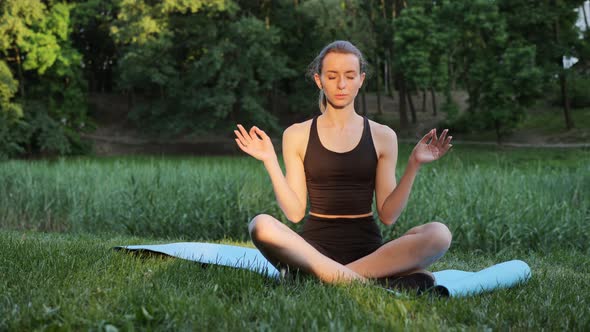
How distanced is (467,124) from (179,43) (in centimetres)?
1204

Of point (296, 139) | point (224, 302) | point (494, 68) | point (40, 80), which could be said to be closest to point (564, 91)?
point (494, 68)

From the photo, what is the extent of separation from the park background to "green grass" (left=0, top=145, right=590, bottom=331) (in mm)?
16

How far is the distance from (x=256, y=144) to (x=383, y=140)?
2.28 feet

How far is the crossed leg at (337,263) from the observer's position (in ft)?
9.89

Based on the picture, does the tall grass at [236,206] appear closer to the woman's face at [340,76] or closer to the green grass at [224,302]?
the green grass at [224,302]

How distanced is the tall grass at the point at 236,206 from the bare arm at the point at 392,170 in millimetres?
2656

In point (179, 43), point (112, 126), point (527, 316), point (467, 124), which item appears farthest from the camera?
point (112, 126)

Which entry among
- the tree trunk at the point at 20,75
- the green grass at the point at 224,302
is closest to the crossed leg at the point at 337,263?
→ the green grass at the point at 224,302

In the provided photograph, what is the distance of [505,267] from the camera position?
3352 millimetres

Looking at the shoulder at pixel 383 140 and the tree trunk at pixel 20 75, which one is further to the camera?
the tree trunk at pixel 20 75

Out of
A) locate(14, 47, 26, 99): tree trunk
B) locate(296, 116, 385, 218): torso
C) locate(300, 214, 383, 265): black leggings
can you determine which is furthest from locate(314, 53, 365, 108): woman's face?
locate(14, 47, 26, 99): tree trunk

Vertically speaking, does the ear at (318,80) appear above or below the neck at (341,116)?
above

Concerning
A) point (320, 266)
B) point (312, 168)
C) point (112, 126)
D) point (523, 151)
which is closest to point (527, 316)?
point (320, 266)

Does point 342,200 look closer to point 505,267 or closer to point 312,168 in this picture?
point 312,168
